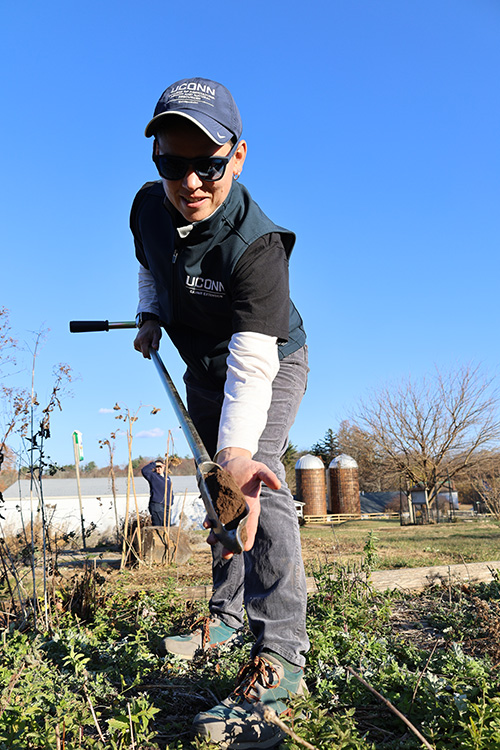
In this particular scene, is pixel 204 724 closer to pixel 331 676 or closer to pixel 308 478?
pixel 331 676

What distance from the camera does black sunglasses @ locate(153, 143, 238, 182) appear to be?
6.88 ft

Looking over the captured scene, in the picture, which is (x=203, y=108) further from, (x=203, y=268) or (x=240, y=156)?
(x=203, y=268)

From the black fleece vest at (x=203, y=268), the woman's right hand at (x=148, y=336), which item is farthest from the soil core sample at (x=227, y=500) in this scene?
the woman's right hand at (x=148, y=336)

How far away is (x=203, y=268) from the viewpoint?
232cm

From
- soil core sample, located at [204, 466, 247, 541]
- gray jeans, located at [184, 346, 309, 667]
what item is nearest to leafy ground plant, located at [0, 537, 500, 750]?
gray jeans, located at [184, 346, 309, 667]

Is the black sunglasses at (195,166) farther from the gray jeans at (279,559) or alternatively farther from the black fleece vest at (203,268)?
the gray jeans at (279,559)

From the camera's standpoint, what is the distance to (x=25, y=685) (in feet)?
6.50

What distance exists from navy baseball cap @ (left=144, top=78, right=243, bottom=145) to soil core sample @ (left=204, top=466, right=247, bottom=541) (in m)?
1.17

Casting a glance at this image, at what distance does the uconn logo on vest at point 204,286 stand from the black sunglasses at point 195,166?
385 millimetres

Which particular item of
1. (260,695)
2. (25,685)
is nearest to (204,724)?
(260,695)

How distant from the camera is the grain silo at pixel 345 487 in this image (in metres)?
27.9

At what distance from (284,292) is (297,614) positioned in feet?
3.80

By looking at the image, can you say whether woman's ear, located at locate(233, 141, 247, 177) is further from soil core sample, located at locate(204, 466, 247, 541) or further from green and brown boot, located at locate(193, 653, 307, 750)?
green and brown boot, located at locate(193, 653, 307, 750)

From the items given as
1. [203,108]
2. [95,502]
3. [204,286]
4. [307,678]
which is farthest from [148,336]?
[95,502]
